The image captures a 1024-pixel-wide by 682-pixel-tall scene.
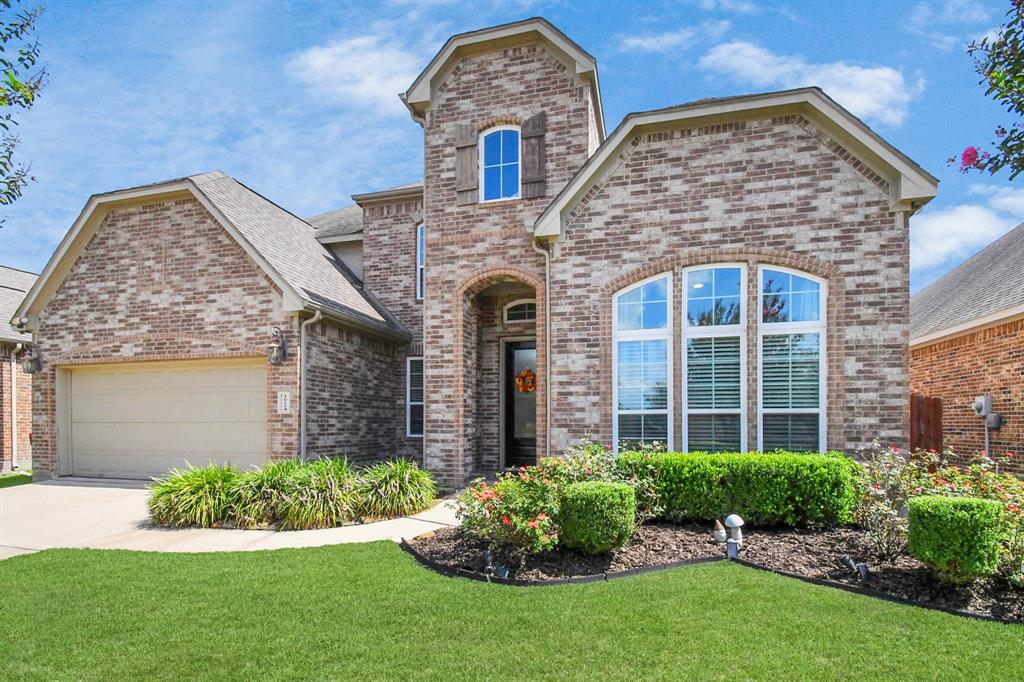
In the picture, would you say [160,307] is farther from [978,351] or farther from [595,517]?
[978,351]

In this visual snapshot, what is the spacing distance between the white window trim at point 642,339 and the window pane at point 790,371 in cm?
129

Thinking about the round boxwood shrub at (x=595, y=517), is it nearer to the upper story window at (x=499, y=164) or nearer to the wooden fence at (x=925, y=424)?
the upper story window at (x=499, y=164)

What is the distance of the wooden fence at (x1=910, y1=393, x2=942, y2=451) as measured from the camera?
10.9 m

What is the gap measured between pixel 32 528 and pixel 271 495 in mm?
3294

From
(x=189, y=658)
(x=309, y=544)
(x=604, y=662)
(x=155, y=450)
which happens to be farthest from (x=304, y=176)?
(x=604, y=662)

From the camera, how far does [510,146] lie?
10.9m

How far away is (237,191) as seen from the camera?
13367 millimetres

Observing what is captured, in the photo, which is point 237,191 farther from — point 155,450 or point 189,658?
point 189,658

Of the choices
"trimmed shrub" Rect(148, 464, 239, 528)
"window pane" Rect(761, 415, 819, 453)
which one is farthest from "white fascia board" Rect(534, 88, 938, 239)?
"trimmed shrub" Rect(148, 464, 239, 528)

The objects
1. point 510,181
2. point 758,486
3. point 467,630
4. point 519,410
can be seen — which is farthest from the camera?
point 519,410

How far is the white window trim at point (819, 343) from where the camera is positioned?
8.30m

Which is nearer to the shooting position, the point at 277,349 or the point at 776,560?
the point at 776,560

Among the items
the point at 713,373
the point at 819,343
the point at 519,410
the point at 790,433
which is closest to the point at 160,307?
the point at 519,410

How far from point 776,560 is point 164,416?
11.4 meters
